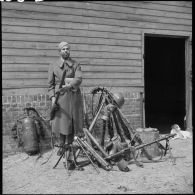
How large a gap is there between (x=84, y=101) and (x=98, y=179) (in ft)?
8.06

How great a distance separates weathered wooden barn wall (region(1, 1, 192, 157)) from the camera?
23.9 ft

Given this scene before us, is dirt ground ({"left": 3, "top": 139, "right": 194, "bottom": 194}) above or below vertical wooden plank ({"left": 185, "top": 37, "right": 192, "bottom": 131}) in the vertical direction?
below

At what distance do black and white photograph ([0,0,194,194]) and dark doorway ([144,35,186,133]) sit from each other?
435cm

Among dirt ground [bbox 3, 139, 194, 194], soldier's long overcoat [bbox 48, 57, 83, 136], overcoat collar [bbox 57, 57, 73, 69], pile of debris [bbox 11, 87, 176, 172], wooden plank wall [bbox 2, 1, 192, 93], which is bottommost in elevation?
dirt ground [bbox 3, 139, 194, 194]

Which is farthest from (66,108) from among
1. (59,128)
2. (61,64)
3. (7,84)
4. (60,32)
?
(60,32)

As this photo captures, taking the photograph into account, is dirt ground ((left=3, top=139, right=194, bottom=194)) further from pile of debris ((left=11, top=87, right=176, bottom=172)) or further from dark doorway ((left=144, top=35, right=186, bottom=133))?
dark doorway ((left=144, top=35, right=186, bottom=133))

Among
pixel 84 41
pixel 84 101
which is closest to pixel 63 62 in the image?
pixel 84 101

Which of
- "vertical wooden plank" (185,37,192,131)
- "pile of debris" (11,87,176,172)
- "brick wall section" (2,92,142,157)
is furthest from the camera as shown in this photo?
"vertical wooden plank" (185,37,192,131)

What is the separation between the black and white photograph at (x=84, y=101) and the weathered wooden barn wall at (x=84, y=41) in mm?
22

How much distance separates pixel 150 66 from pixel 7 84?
8.94 meters

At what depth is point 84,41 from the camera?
8.07 metres

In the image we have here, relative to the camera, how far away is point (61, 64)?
6684 millimetres

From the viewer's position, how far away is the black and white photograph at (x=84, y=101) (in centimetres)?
565

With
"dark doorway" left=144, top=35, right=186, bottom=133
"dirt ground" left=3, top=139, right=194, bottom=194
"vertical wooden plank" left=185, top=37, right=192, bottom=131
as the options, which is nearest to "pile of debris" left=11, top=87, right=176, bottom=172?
"dirt ground" left=3, top=139, right=194, bottom=194
